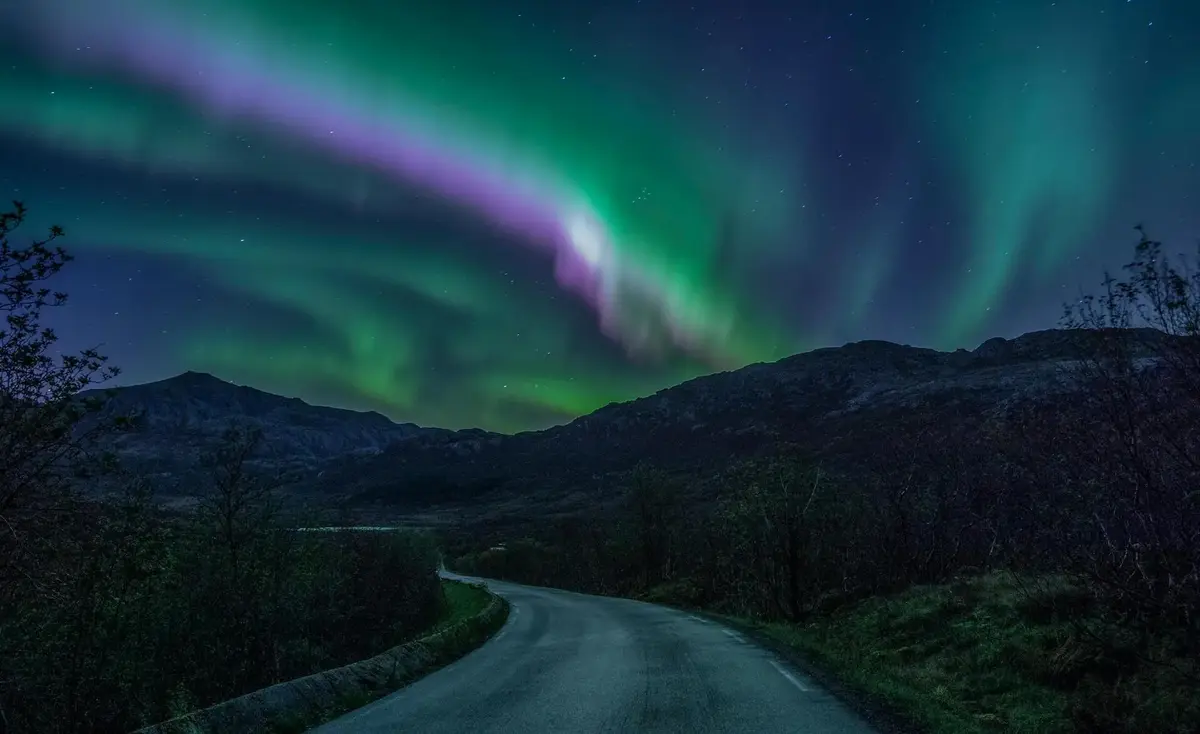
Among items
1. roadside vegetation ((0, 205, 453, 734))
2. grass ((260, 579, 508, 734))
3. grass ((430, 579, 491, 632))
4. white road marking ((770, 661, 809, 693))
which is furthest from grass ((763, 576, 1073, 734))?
grass ((430, 579, 491, 632))

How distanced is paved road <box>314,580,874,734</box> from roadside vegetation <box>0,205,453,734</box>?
4910mm

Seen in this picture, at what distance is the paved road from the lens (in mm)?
9227

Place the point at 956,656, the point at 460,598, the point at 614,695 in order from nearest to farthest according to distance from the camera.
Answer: the point at 614,695, the point at 956,656, the point at 460,598

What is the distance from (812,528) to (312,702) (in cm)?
2324

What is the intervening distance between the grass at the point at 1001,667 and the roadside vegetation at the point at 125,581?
12.0 m

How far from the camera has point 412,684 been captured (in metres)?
13.7

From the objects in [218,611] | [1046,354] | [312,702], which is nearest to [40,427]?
[312,702]

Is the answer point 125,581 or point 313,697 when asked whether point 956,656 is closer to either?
point 313,697

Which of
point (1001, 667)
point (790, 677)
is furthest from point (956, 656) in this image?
point (790, 677)

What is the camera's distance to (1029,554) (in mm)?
18125

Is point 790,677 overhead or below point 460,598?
below

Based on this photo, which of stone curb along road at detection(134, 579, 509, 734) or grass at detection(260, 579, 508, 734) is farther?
grass at detection(260, 579, 508, 734)

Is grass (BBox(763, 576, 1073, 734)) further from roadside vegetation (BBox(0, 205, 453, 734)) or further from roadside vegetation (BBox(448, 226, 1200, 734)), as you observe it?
roadside vegetation (BBox(0, 205, 453, 734))

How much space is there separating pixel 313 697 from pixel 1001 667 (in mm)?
11666
